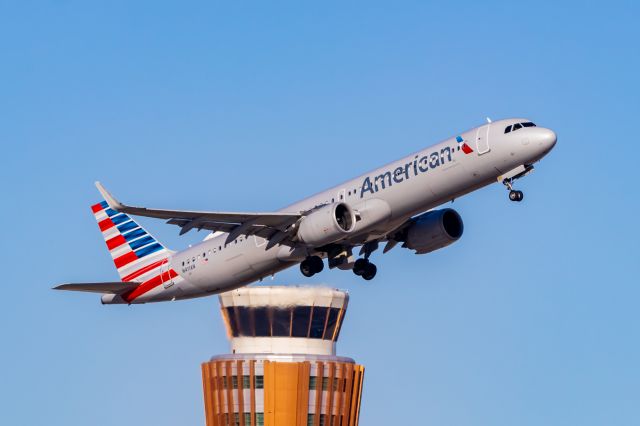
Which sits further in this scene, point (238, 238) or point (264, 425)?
point (264, 425)

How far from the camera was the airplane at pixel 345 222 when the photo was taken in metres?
69.0

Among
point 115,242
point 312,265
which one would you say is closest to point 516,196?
point 312,265

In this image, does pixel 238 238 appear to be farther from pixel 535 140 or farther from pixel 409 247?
pixel 535 140

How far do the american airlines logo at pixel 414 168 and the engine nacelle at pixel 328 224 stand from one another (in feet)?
5.24

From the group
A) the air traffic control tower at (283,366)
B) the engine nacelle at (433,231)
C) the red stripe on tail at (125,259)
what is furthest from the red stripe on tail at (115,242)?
the air traffic control tower at (283,366)

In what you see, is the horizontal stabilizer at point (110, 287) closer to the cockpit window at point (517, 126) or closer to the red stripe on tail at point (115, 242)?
the red stripe on tail at point (115, 242)

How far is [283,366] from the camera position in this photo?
11475 cm

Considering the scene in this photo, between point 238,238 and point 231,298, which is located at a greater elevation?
point 231,298

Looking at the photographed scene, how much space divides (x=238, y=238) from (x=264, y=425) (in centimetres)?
3963

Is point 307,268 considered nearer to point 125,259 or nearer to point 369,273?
point 369,273

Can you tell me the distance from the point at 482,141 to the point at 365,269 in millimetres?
12341

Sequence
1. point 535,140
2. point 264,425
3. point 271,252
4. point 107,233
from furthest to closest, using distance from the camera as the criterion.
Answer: point 264,425 → point 107,233 → point 271,252 → point 535,140

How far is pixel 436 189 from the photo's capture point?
228 ft

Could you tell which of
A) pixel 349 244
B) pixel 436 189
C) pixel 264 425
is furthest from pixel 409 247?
pixel 264 425
